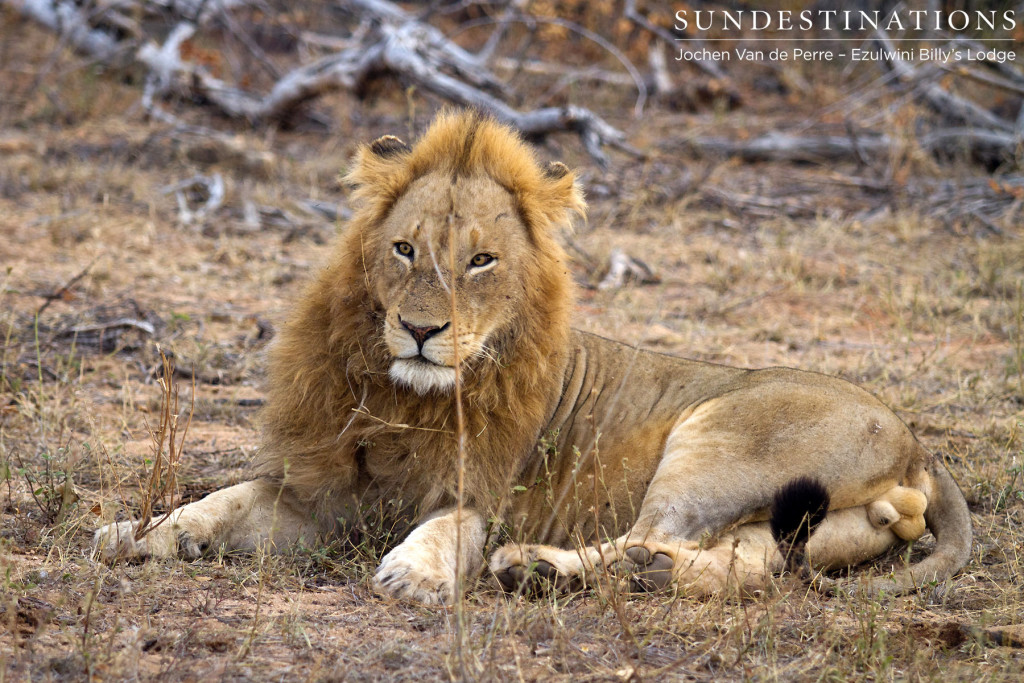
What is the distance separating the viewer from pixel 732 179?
31.1ft

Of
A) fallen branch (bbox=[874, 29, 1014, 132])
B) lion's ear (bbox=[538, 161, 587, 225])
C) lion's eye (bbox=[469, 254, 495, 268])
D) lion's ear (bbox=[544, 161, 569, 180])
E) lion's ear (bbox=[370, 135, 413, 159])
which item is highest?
fallen branch (bbox=[874, 29, 1014, 132])

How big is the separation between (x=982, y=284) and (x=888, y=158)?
9.20 feet

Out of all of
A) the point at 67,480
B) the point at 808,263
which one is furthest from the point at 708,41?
the point at 67,480

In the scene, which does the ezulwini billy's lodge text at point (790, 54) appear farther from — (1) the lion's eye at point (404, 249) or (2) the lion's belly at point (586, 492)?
(1) the lion's eye at point (404, 249)

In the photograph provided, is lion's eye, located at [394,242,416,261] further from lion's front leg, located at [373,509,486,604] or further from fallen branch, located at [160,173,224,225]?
fallen branch, located at [160,173,224,225]

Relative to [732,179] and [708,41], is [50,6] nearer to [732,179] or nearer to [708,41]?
[732,179]

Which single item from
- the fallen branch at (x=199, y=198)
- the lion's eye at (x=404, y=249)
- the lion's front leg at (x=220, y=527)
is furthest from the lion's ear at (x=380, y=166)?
the fallen branch at (x=199, y=198)

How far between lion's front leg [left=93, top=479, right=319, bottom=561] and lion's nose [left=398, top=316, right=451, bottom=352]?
1.97 feet

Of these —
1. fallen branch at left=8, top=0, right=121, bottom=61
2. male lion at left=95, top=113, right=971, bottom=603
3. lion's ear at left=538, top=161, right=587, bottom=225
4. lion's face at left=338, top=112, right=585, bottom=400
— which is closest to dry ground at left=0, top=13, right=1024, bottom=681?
male lion at left=95, top=113, right=971, bottom=603

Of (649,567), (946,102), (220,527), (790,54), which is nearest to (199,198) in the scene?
(220,527)

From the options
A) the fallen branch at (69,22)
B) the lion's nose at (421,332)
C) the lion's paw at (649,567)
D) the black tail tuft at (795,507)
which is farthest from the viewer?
the fallen branch at (69,22)

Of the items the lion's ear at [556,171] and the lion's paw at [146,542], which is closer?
the lion's paw at [146,542]

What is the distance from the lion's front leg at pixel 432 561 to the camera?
2.86 m

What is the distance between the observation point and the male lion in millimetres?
3145
